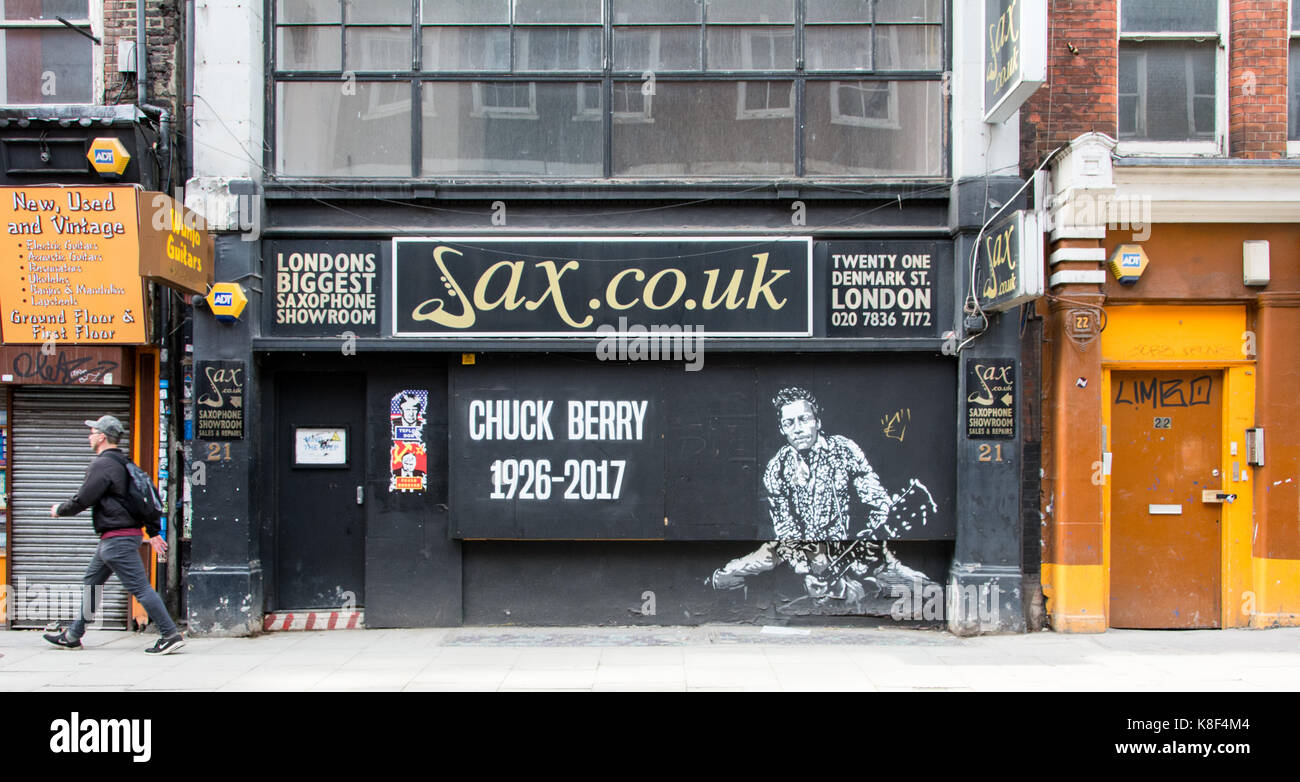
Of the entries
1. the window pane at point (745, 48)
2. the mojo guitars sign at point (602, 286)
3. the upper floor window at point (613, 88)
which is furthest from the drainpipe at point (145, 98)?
the window pane at point (745, 48)

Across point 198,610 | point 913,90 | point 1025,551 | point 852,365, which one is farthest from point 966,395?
point 198,610

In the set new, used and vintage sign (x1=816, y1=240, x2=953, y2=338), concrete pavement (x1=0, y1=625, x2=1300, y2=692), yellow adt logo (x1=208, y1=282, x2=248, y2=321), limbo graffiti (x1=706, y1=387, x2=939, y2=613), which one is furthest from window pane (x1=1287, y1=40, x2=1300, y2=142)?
yellow adt logo (x1=208, y1=282, x2=248, y2=321)

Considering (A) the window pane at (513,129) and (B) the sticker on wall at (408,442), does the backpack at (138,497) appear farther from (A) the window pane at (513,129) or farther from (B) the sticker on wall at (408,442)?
(A) the window pane at (513,129)

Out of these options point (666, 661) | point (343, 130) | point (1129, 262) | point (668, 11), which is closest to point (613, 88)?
point (668, 11)

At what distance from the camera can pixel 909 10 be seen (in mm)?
8844

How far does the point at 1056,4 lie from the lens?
8797 mm

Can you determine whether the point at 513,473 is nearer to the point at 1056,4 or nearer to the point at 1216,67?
the point at 1056,4

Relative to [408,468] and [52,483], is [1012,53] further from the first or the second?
[52,483]

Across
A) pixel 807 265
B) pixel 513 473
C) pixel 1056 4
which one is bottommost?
pixel 513 473

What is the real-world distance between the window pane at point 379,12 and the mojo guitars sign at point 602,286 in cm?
225

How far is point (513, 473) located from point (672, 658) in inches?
92.1

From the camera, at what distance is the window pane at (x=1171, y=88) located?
8.88m

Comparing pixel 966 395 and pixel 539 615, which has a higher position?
pixel 966 395

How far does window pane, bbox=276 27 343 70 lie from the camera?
348 inches
